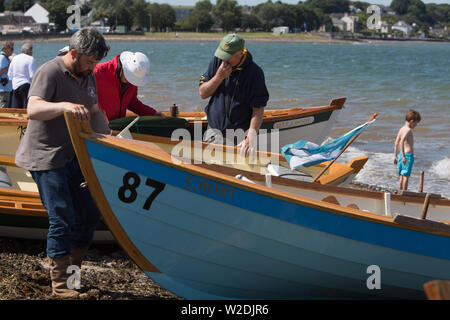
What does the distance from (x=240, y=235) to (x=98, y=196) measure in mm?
1034

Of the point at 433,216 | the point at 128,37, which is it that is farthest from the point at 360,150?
the point at 128,37

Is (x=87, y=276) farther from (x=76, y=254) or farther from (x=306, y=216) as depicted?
(x=306, y=216)

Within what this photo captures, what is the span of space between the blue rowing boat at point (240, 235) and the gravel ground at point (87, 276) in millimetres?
475

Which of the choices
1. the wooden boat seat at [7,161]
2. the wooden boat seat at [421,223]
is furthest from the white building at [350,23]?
the wooden boat seat at [421,223]

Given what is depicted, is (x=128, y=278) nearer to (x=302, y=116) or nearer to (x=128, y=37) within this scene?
(x=302, y=116)

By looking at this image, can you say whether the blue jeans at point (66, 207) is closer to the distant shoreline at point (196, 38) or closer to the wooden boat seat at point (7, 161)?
the wooden boat seat at point (7, 161)

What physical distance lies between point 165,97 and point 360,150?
10.9 metres

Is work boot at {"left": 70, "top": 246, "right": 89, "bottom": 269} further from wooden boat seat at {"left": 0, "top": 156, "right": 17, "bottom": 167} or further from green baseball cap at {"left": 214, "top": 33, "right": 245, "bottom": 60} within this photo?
wooden boat seat at {"left": 0, "top": 156, "right": 17, "bottom": 167}

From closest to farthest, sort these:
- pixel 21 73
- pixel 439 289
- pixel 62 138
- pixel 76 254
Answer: pixel 439 289
pixel 62 138
pixel 76 254
pixel 21 73

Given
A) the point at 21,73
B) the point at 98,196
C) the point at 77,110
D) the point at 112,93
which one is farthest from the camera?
the point at 21,73

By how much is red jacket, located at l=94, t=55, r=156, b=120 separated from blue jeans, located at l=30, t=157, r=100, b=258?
1787 mm

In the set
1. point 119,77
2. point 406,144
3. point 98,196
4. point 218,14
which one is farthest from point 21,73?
point 218,14

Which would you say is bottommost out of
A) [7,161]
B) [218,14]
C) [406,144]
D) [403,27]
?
[406,144]

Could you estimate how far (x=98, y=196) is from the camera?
13.3 feet
